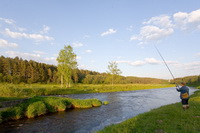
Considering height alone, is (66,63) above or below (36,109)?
above

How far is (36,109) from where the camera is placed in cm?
1864

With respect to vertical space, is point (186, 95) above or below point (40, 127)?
above

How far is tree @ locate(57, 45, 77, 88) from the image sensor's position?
53.8 metres

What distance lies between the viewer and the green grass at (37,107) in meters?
16.4

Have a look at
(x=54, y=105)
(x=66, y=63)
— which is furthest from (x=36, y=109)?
(x=66, y=63)

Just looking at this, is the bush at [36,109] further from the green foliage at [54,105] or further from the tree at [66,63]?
the tree at [66,63]

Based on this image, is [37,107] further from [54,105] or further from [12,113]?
[12,113]

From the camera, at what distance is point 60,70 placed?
53500 mm

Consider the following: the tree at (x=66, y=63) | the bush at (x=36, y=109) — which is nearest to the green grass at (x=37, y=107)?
the bush at (x=36, y=109)

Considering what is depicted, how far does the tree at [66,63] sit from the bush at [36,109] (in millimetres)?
34178

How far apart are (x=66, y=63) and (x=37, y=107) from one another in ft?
124

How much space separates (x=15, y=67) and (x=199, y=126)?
324 feet

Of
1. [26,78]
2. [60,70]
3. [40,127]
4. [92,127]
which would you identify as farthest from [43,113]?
[26,78]

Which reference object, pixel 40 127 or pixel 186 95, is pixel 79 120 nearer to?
pixel 40 127
